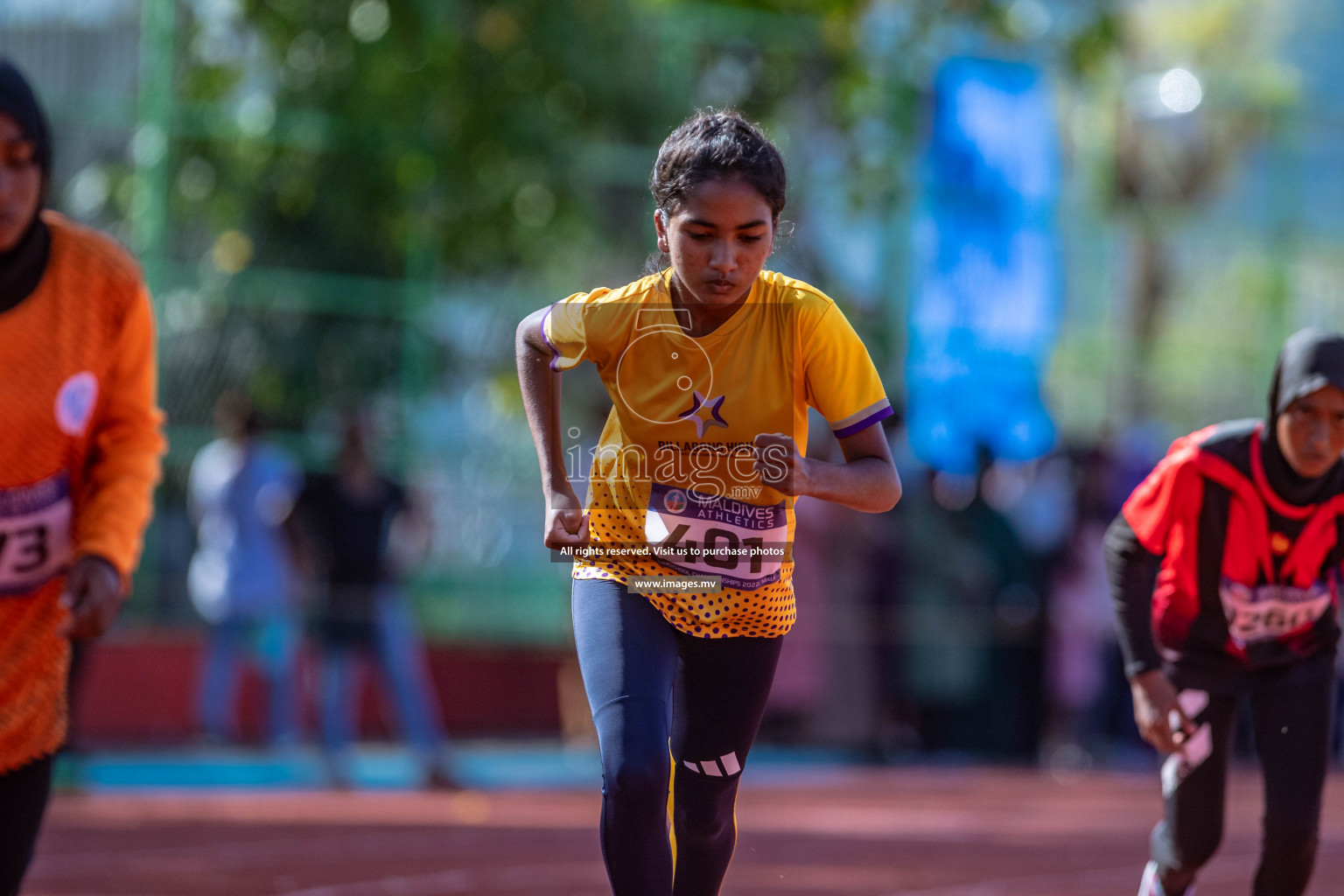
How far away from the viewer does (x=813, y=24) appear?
15992 millimetres

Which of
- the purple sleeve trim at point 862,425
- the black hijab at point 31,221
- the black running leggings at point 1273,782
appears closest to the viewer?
the black hijab at point 31,221

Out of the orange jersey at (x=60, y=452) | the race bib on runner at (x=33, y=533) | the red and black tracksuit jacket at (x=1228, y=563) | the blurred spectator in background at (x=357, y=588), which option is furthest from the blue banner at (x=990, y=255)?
the race bib on runner at (x=33, y=533)

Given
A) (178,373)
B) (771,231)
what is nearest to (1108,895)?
(771,231)

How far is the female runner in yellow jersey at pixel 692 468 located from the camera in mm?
4250

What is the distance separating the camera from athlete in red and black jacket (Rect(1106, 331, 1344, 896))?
17.7 feet

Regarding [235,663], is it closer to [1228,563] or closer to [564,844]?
[564,844]

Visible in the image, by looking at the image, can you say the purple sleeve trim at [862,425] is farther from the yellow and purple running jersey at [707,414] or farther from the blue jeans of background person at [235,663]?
the blue jeans of background person at [235,663]

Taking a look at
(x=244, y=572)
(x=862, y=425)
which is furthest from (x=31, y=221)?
(x=244, y=572)

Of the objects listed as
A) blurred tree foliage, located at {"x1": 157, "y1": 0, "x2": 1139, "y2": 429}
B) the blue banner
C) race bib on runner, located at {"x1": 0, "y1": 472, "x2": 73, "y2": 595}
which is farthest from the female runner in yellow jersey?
the blue banner

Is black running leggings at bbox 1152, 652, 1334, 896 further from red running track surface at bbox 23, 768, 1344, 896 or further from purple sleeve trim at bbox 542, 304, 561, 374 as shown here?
red running track surface at bbox 23, 768, 1344, 896

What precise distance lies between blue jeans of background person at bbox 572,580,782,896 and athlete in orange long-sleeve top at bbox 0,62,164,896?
3.59 feet

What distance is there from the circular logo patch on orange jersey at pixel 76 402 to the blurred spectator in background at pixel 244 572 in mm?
7744

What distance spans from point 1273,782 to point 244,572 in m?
8.04

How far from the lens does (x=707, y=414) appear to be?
14.5 feet
